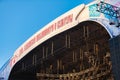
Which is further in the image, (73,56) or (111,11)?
(73,56)

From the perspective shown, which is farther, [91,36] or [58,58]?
[58,58]

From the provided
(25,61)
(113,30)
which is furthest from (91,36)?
(25,61)

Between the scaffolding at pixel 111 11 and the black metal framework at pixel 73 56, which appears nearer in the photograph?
the scaffolding at pixel 111 11

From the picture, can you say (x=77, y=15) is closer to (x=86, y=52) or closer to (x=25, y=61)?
(x=86, y=52)

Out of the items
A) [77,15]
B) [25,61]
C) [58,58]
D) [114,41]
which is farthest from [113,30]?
[25,61]

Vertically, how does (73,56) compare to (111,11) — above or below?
below

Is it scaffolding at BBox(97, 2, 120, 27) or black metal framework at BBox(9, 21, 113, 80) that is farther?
black metal framework at BBox(9, 21, 113, 80)

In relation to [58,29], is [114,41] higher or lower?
lower

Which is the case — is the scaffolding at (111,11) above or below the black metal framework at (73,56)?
above

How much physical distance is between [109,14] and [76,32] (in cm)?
767

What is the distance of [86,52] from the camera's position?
36.3 meters

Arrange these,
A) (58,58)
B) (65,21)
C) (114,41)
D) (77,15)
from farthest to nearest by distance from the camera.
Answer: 1. (58,58)
2. (65,21)
3. (77,15)
4. (114,41)

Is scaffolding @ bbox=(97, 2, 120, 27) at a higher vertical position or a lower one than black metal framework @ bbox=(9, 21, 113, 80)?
higher

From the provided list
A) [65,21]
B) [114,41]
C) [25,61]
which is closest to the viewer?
[114,41]
